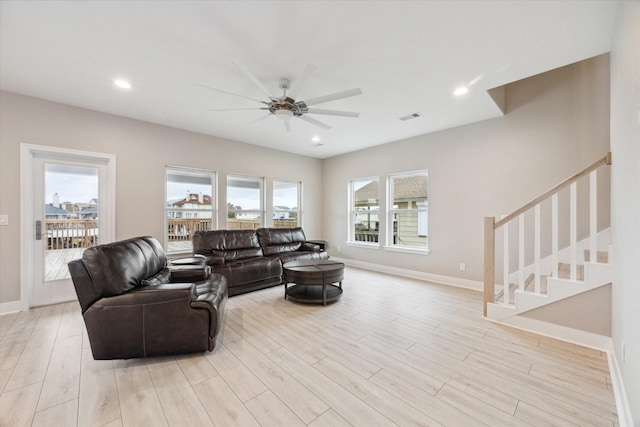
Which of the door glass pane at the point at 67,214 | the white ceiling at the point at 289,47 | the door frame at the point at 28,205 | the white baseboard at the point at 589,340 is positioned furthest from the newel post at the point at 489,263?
the door frame at the point at 28,205

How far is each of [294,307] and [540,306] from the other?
279 cm

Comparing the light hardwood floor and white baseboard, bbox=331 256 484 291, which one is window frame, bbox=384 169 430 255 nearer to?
white baseboard, bbox=331 256 484 291

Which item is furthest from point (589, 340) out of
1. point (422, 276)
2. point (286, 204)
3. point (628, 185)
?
point (286, 204)

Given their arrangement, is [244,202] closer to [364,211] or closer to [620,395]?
[364,211]

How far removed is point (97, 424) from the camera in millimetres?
1490

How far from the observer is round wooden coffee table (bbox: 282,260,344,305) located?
3383mm

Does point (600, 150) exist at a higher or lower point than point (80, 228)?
higher

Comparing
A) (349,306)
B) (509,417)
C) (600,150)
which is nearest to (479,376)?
(509,417)

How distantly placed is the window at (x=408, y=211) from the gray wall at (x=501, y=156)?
0.23m

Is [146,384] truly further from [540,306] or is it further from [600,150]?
[600,150]

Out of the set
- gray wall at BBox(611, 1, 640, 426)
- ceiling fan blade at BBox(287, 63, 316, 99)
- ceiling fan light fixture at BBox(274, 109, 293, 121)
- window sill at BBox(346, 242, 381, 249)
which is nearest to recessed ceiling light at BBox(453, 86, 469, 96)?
gray wall at BBox(611, 1, 640, 426)

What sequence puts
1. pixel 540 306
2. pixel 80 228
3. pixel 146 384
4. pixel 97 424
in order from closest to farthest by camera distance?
pixel 97 424, pixel 146 384, pixel 540 306, pixel 80 228

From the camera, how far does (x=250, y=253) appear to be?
459 cm

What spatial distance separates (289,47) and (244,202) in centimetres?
380
